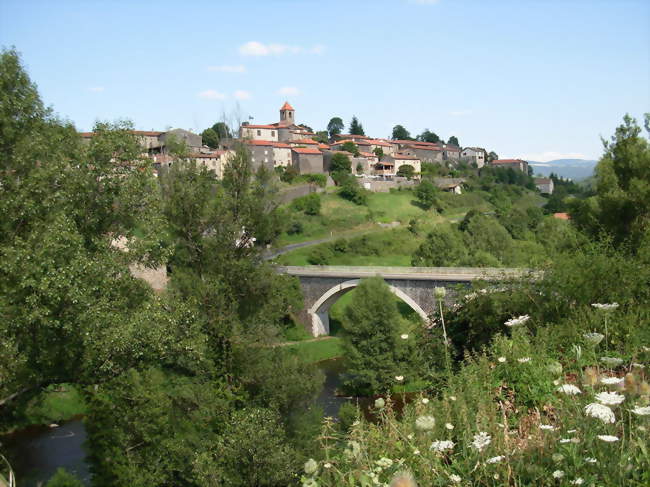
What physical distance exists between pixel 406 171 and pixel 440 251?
3777 cm

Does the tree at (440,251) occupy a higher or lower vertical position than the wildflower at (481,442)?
lower

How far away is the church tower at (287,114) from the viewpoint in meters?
88.7

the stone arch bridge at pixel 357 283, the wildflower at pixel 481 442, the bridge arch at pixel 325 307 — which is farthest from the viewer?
the bridge arch at pixel 325 307

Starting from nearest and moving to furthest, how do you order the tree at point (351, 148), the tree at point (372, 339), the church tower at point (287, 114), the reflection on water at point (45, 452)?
the reflection on water at point (45, 452) → the tree at point (372, 339) → the tree at point (351, 148) → the church tower at point (287, 114)

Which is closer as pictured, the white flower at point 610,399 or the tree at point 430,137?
the white flower at point 610,399

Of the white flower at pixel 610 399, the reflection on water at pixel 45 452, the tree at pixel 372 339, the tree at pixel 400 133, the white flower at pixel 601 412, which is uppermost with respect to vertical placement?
the tree at pixel 400 133

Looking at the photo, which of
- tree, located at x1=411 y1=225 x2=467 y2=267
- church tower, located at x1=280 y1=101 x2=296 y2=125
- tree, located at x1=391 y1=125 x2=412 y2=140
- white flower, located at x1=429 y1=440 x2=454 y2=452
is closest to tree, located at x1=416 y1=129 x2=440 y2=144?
tree, located at x1=391 y1=125 x2=412 y2=140

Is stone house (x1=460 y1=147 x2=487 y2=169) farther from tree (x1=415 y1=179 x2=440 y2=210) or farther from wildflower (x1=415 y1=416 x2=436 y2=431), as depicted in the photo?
wildflower (x1=415 y1=416 x2=436 y2=431)

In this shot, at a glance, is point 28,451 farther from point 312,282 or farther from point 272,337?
point 312,282

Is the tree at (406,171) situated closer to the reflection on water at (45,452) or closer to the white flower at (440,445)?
the reflection on water at (45,452)

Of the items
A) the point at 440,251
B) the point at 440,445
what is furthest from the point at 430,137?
the point at 440,445

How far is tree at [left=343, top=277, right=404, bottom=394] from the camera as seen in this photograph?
20.4 m

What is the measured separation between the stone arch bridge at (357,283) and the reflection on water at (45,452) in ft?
39.8

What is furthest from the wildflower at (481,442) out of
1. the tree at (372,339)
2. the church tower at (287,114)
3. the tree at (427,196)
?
the church tower at (287,114)
